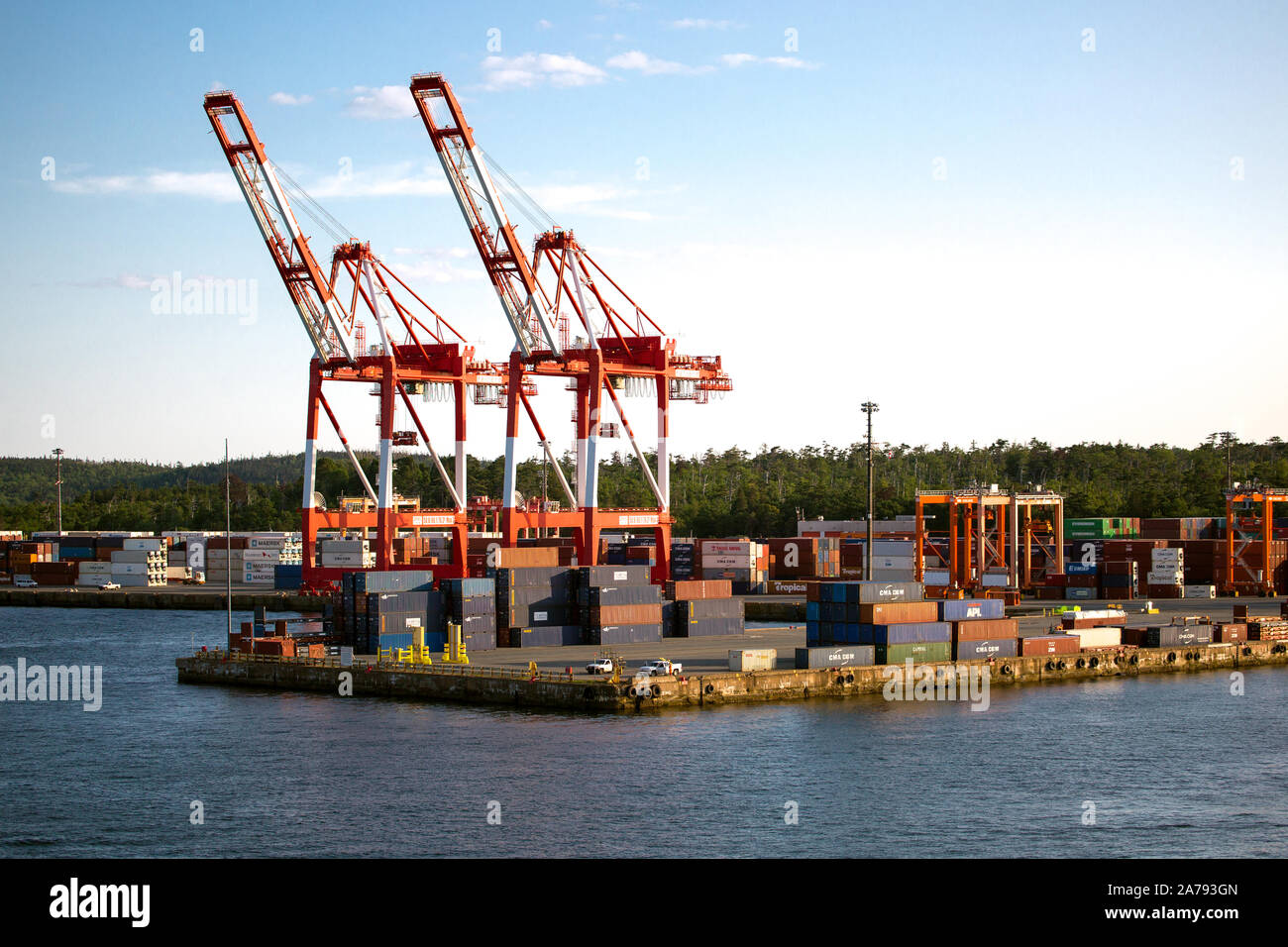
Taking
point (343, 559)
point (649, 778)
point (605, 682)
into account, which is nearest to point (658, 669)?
point (605, 682)

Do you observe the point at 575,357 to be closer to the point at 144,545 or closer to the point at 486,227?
the point at 486,227

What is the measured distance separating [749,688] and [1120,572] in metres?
51.3

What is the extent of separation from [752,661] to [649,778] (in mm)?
15466

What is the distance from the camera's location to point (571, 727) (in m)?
41.8

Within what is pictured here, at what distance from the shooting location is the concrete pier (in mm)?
45375

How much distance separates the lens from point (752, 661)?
162ft

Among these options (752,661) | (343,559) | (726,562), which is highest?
(343,559)

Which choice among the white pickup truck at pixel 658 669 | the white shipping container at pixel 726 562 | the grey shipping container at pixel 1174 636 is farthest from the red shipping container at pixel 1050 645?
the white shipping container at pixel 726 562

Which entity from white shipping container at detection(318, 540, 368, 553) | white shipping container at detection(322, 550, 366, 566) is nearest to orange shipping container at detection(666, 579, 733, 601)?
white shipping container at detection(322, 550, 366, 566)

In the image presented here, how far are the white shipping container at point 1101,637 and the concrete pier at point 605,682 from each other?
43.8 inches

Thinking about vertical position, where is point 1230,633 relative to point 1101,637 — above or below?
below

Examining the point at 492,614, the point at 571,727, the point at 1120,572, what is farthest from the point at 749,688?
the point at 1120,572

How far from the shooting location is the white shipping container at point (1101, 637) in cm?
5950
